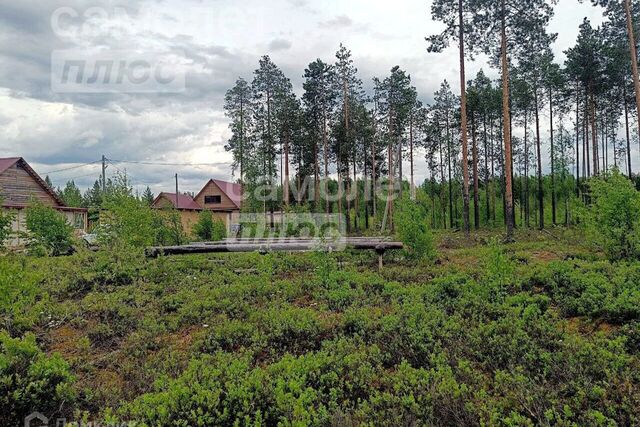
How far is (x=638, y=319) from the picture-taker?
508 cm

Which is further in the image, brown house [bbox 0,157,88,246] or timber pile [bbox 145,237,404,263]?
brown house [bbox 0,157,88,246]

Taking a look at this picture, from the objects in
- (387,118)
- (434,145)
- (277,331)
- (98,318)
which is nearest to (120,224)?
(98,318)

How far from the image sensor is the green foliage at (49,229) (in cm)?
1514

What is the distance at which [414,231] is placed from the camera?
11398 millimetres

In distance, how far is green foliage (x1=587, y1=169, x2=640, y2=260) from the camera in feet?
29.1

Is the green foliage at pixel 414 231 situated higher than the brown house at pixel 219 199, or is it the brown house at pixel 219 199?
the brown house at pixel 219 199

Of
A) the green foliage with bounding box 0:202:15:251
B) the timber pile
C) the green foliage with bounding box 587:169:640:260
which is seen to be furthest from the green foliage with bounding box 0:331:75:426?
the green foliage with bounding box 587:169:640:260

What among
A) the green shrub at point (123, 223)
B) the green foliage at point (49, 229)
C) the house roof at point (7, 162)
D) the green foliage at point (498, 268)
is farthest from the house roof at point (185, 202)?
the green foliage at point (498, 268)

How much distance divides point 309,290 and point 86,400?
5.12 metres

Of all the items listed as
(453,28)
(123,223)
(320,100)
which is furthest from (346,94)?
(123,223)

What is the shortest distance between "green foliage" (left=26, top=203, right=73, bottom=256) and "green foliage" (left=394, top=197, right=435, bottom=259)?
13.1m

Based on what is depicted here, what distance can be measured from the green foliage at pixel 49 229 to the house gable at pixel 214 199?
25523mm

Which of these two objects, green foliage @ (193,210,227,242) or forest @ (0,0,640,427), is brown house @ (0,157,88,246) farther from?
forest @ (0,0,640,427)

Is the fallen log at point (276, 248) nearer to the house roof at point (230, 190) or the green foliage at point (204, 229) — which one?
the green foliage at point (204, 229)
